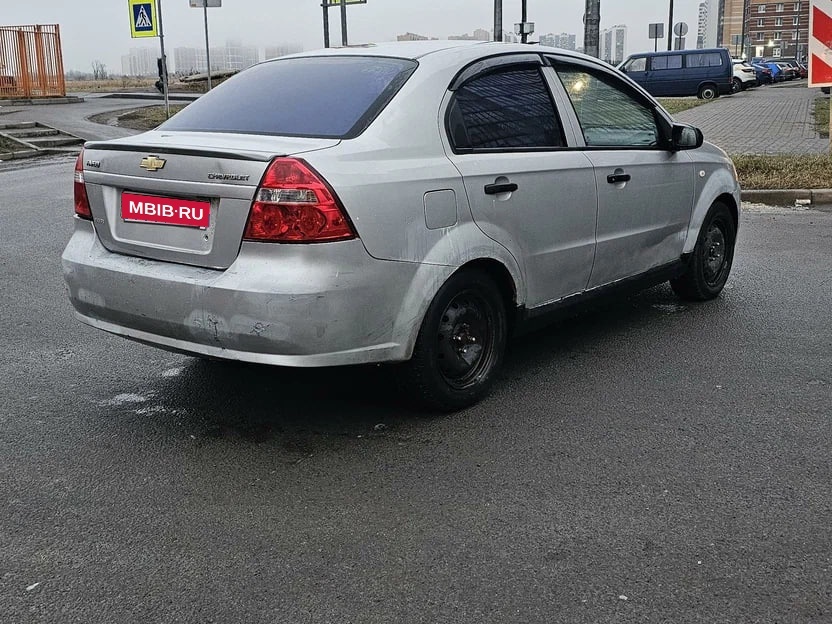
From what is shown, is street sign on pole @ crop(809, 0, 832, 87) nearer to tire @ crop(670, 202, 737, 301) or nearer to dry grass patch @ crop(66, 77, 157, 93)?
tire @ crop(670, 202, 737, 301)

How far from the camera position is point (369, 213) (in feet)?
12.3

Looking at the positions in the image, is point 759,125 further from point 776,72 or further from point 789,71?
point 789,71

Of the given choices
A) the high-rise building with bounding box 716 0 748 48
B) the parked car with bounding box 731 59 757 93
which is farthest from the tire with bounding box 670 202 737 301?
the high-rise building with bounding box 716 0 748 48

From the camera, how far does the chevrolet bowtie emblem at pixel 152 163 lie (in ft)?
12.8

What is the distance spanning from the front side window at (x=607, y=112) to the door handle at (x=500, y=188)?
0.82 metres

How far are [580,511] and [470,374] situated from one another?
1201 mm

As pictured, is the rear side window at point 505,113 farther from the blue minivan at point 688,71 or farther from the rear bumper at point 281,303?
the blue minivan at point 688,71

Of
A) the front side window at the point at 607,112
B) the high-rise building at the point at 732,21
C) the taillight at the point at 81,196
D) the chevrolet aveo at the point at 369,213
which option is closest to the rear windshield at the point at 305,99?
the chevrolet aveo at the point at 369,213

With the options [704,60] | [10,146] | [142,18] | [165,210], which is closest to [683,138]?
[165,210]

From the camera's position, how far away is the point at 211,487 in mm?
3566

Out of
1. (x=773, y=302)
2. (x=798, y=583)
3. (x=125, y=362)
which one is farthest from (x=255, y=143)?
(x=773, y=302)

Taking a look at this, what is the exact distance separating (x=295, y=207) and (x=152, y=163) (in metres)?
0.74

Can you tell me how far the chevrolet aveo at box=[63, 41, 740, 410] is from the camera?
3.68 m

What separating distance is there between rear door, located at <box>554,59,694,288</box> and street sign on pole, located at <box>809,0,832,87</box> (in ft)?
25.2
